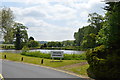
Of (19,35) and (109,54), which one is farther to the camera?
(19,35)

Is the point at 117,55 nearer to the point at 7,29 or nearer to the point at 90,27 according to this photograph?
the point at 7,29

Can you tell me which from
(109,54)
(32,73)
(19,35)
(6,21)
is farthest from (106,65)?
(19,35)

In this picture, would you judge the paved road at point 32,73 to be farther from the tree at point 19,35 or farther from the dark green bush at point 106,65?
the tree at point 19,35

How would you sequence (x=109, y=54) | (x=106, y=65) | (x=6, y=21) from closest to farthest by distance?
1. (x=106, y=65)
2. (x=109, y=54)
3. (x=6, y=21)

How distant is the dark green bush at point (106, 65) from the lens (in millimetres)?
12219

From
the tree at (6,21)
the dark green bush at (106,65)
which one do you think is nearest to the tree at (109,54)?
the dark green bush at (106,65)

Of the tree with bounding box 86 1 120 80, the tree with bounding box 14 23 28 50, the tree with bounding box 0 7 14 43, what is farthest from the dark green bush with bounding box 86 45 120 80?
the tree with bounding box 14 23 28 50

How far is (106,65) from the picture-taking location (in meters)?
12.5

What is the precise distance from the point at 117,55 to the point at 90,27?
43.6 metres

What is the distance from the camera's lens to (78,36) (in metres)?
99.0

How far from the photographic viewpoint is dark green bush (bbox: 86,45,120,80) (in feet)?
40.1

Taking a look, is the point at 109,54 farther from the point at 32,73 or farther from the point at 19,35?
the point at 19,35

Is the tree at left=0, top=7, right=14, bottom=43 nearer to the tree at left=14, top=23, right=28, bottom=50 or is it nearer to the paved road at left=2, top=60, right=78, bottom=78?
the tree at left=14, top=23, right=28, bottom=50

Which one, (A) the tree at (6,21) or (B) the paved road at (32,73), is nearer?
(B) the paved road at (32,73)
